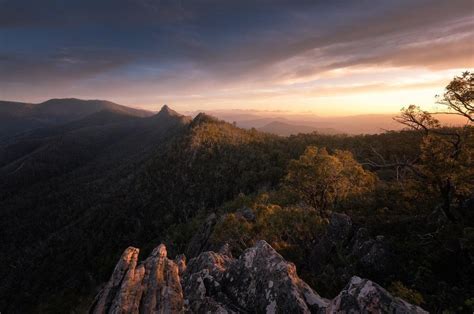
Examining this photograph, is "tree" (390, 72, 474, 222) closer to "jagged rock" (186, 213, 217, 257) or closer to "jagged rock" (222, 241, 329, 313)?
"jagged rock" (222, 241, 329, 313)

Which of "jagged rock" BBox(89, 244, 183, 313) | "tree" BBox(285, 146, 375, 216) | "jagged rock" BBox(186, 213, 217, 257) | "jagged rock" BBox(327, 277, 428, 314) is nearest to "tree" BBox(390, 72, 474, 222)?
"jagged rock" BBox(327, 277, 428, 314)

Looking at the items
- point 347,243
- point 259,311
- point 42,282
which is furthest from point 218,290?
point 42,282

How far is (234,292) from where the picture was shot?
664 inches

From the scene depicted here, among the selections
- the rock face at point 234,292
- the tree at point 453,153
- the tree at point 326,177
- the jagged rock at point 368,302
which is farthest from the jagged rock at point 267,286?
the tree at point 326,177

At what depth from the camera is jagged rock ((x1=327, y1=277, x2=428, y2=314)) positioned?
11508 millimetres

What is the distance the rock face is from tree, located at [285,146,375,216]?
18661mm

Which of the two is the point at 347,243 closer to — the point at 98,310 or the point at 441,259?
the point at 441,259

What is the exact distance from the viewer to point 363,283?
12.5 meters

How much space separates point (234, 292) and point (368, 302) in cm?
796

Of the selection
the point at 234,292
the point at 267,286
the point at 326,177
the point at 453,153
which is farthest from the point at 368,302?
the point at 326,177

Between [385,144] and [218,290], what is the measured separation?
11467cm

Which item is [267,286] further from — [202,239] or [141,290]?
[202,239]

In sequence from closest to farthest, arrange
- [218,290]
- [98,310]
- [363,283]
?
1. [363,283]
2. [98,310]
3. [218,290]

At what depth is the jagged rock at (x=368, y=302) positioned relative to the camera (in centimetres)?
1151
